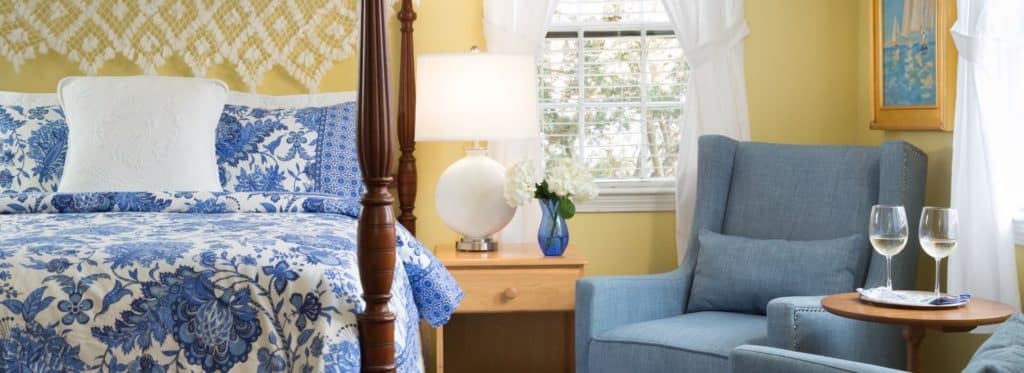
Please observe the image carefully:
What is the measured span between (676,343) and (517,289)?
68cm

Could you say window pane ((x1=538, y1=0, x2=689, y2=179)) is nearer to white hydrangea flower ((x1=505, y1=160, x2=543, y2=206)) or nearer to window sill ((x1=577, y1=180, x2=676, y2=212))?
window sill ((x1=577, y1=180, x2=676, y2=212))

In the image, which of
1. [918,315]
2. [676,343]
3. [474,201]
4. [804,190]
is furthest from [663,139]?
[918,315]

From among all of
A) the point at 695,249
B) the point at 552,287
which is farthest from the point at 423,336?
the point at 695,249

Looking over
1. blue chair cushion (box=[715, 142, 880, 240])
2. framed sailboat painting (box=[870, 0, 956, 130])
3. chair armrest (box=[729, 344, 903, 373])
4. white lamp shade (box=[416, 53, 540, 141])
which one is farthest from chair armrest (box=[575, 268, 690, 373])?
chair armrest (box=[729, 344, 903, 373])

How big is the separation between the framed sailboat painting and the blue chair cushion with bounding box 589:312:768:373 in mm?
794

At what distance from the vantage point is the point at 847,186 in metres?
3.43

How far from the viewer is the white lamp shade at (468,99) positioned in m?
3.65

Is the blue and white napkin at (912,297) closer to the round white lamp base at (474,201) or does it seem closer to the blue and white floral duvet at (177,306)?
the blue and white floral duvet at (177,306)

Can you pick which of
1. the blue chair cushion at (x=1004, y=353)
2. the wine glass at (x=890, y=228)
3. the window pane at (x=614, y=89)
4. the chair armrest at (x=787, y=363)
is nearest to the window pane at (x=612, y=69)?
the window pane at (x=614, y=89)

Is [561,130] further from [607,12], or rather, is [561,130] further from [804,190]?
[804,190]

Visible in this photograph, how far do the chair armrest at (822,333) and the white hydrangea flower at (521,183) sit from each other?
3.15 feet

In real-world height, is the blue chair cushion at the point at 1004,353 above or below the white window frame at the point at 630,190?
below

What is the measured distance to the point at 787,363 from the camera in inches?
78.1

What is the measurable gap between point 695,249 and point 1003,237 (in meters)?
1.00
